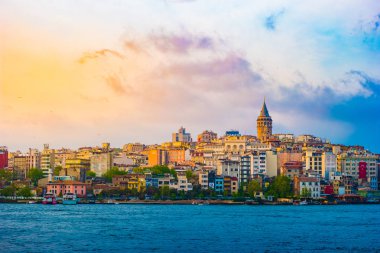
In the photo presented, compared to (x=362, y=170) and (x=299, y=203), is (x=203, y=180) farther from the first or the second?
(x=362, y=170)

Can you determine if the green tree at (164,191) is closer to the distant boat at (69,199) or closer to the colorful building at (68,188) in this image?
the colorful building at (68,188)

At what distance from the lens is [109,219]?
4003cm

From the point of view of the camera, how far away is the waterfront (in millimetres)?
26875

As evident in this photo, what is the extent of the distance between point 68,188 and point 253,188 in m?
12.7

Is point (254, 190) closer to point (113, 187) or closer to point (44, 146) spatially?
point (113, 187)

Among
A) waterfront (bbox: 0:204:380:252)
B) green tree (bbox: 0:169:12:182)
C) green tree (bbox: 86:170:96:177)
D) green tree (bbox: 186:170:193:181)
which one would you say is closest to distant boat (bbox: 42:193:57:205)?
green tree (bbox: 186:170:193:181)

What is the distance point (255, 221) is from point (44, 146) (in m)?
A: 58.8

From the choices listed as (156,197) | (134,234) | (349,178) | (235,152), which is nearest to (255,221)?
(134,234)

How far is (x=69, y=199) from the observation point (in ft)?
197

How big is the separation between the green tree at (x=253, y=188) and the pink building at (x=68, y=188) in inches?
447

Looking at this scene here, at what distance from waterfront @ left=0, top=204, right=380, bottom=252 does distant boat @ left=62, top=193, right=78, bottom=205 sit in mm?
14878

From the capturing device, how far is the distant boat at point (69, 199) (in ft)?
193

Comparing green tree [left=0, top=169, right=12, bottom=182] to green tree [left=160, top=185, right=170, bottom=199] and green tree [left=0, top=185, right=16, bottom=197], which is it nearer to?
green tree [left=0, top=185, right=16, bottom=197]

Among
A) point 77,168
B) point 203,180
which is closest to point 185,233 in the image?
point 203,180
